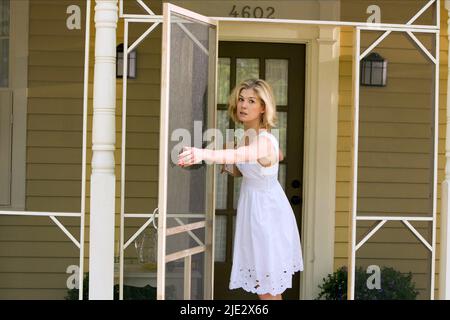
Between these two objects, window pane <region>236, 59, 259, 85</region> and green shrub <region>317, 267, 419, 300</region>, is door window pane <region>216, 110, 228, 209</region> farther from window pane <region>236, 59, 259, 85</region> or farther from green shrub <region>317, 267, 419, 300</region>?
green shrub <region>317, 267, 419, 300</region>

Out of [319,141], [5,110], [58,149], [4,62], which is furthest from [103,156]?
[319,141]

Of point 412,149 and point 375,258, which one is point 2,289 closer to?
point 375,258

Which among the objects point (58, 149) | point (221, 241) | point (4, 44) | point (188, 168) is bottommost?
point (221, 241)

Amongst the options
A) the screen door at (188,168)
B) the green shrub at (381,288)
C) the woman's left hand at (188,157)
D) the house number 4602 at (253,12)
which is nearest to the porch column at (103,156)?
the screen door at (188,168)

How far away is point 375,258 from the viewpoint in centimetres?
695

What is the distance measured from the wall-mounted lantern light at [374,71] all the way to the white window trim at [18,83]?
268 centimetres

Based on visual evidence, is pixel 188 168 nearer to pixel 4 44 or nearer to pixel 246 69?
pixel 246 69

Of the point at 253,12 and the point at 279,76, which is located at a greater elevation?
the point at 253,12

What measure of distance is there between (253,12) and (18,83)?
1.94m

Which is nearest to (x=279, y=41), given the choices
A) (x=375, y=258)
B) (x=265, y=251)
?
(x=375, y=258)

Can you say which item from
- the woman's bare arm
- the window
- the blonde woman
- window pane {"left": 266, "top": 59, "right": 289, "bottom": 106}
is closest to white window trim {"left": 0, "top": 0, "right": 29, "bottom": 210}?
the window

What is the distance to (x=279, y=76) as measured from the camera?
7.11 metres

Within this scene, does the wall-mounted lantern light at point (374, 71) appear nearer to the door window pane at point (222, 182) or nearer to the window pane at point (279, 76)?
the window pane at point (279, 76)

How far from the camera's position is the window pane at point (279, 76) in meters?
7.10
